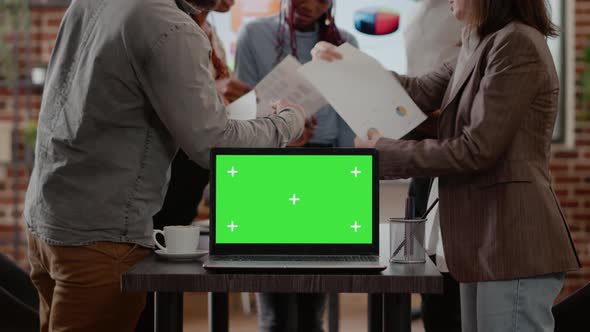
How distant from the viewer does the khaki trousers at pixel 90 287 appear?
5.56 feet

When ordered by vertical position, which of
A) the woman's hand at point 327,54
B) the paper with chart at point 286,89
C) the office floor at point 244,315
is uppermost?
the woman's hand at point 327,54

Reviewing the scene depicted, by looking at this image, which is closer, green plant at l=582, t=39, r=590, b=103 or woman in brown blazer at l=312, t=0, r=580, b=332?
woman in brown blazer at l=312, t=0, r=580, b=332

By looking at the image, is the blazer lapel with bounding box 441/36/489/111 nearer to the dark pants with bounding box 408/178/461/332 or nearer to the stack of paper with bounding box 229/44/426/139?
the stack of paper with bounding box 229/44/426/139

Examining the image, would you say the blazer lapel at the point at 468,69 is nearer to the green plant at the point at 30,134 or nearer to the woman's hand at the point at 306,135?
the woman's hand at the point at 306,135

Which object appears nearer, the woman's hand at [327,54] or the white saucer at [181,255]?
the white saucer at [181,255]

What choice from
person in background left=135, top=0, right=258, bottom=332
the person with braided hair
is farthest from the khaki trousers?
the person with braided hair

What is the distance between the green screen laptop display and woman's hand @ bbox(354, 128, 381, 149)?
303 mm

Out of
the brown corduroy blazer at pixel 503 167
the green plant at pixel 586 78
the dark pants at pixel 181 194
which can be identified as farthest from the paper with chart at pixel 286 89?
the green plant at pixel 586 78

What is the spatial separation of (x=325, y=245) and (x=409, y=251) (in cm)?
18

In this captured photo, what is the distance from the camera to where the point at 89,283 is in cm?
169

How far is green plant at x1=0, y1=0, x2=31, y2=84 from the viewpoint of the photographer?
470 cm

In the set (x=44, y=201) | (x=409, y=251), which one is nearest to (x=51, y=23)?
(x=44, y=201)

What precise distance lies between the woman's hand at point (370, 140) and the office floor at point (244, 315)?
8.09ft

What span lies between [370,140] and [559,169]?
3213 mm
